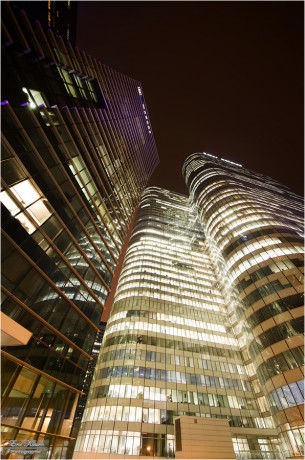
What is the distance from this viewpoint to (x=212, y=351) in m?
46.6

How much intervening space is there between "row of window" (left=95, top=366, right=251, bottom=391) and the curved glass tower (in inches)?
260

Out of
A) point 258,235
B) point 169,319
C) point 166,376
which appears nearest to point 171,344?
point 169,319

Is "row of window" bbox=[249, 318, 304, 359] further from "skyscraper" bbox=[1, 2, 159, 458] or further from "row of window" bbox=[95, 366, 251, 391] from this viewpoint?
"skyscraper" bbox=[1, 2, 159, 458]

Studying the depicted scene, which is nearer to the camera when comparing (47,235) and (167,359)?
(47,235)

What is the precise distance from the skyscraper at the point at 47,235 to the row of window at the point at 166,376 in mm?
21532

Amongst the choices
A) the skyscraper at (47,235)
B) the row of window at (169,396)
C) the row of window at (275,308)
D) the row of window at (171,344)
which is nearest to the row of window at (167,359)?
the row of window at (171,344)

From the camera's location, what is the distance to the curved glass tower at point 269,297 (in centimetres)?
3120

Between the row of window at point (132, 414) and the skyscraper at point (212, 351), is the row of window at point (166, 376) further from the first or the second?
the row of window at point (132, 414)

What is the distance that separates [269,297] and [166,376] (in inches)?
926

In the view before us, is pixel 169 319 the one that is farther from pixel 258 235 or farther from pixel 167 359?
pixel 258 235

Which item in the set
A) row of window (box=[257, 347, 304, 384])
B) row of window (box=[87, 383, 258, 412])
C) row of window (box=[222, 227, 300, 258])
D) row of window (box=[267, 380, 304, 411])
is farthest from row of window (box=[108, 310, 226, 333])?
row of window (box=[267, 380, 304, 411])

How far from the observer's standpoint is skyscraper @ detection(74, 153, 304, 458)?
32.3 meters

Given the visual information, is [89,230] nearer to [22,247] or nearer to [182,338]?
[22,247]

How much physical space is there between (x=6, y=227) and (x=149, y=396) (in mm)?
36453
